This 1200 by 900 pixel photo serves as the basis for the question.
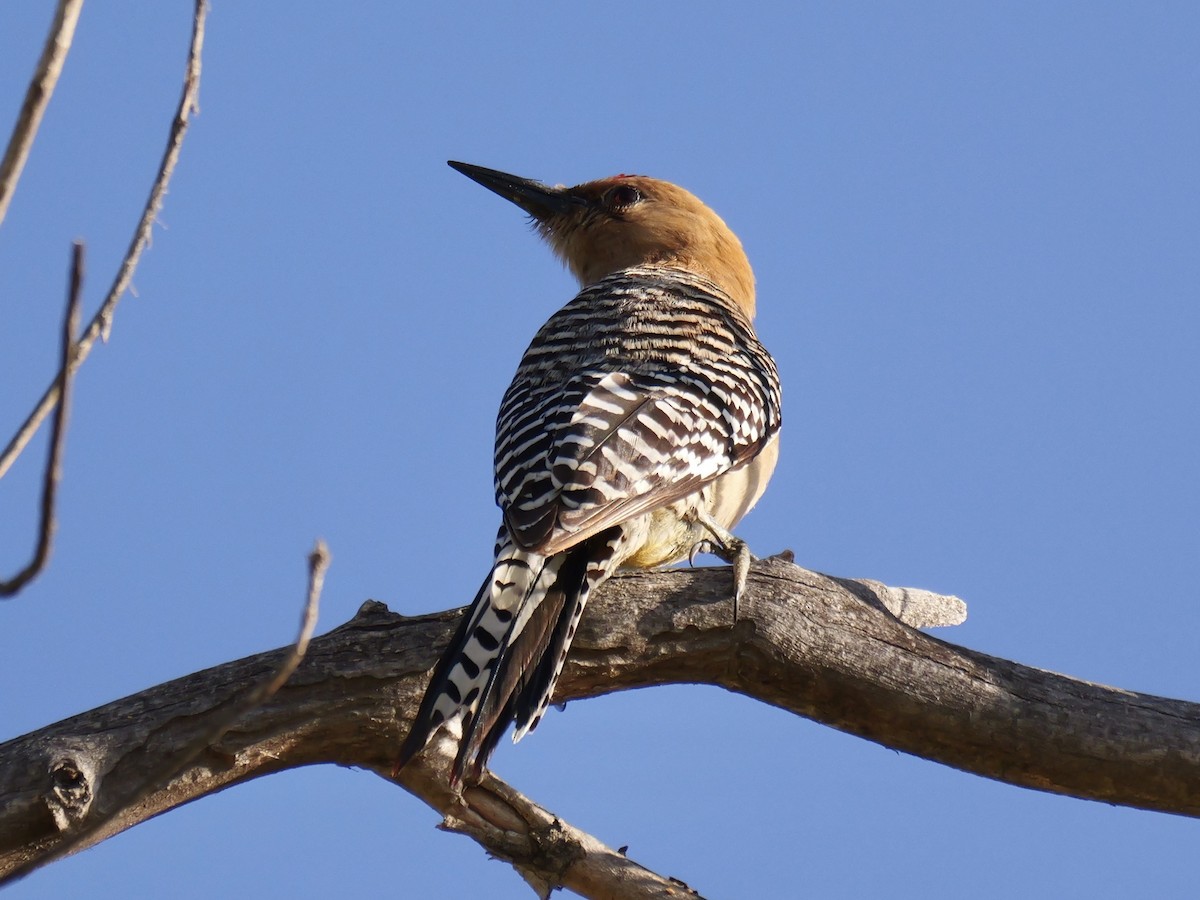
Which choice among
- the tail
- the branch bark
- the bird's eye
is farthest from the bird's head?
the tail

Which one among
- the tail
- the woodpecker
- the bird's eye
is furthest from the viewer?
the bird's eye

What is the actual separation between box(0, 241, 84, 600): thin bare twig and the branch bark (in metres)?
3.09

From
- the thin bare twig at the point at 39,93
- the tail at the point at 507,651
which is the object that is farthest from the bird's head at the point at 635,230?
the thin bare twig at the point at 39,93

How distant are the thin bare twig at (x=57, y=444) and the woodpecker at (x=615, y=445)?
2822mm

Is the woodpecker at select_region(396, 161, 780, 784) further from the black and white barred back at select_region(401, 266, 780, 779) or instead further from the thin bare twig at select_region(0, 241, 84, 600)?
the thin bare twig at select_region(0, 241, 84, 600)

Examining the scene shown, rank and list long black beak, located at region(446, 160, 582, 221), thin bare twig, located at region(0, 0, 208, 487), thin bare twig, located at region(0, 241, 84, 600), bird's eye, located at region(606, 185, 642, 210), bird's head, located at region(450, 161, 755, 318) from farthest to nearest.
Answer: long black beak, located at region(446, 160, 582, 221) < bird's eye, located at region(606, 185, 642, 210) < bird's head, located at region(450, 161, 755, 318) < thin bare twig, located at region(0, 0, 208, 487) < thin bare twig, located at region(0, 241, 84, 600)

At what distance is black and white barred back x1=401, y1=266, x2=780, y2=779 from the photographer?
5.39m

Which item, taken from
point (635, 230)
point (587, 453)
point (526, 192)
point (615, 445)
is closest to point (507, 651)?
point (587, 453)

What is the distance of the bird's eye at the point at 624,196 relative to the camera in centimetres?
1013

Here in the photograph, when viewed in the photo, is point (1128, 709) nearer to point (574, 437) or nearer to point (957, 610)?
point (957, 610)

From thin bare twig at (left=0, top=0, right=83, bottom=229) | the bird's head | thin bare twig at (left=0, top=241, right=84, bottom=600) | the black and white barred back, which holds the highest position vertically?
the bird's head

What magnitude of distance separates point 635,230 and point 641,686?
457 cm

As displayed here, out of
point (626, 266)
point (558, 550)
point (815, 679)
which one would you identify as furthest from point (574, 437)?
point (626, 266)

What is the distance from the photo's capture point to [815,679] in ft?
19.4
